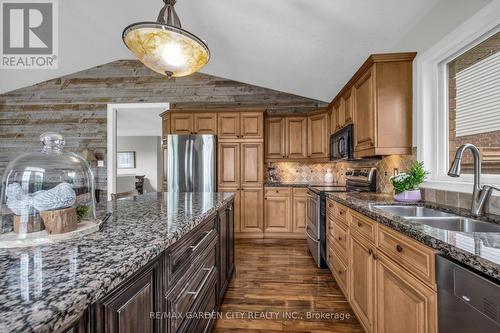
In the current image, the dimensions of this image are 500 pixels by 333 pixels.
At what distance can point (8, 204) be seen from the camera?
0.88 metres

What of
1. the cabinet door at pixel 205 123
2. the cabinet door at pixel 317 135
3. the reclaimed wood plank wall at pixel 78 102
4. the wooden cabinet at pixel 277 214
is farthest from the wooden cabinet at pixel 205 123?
the cabinet door at pixel 317 135

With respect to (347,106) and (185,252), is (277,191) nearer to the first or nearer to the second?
(347,106)

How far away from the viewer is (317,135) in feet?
13.8

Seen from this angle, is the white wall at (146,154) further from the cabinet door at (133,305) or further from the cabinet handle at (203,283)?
the cabinet door at (133,305)

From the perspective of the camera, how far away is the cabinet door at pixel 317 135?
4.13 metres

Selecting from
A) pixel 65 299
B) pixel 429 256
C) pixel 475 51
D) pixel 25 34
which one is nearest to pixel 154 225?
pixel 65 299

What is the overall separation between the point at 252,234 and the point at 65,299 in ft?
12.1

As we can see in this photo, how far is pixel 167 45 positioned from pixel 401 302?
75.6 inches

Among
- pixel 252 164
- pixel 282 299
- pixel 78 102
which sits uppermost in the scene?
pixel 78 102

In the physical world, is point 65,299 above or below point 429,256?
above

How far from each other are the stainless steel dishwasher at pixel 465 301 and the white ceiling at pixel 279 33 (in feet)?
5.49

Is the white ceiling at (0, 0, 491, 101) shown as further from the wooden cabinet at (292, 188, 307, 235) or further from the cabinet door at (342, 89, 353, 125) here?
the wooden cabinet at (292, 188, 307, 235)

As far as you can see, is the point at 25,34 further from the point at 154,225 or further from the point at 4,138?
the point at 154,225

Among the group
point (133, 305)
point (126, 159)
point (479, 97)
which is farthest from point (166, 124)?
point (126, 159)
